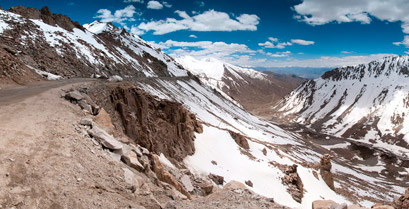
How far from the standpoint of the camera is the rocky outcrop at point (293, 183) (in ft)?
84.6

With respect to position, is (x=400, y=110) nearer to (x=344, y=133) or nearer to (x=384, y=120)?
(x=384, y=120)

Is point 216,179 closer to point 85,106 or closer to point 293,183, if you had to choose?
point 293,183

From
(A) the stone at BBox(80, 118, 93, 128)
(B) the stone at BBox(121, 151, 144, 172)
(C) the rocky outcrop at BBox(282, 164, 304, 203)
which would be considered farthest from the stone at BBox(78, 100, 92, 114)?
(C) the rocky outcrop at BBox(282, 164, 304, 203)

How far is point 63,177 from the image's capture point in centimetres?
746

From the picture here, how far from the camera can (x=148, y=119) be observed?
856 inches

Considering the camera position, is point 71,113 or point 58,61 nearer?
point 71,113

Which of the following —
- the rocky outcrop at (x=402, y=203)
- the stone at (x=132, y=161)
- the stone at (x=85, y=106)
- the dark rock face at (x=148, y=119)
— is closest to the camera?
the stone at (x=132, y=161)

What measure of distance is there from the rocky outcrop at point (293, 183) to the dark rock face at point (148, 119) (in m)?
12.2

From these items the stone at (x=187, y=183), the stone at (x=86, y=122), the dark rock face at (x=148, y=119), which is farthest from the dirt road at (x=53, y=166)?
the dark rock face at (x=148, y=119)

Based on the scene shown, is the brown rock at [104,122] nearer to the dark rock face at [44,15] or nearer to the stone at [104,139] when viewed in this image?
the stone at [104,139]

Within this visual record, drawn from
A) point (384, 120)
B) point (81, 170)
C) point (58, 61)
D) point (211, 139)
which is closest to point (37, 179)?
point (81, 170)

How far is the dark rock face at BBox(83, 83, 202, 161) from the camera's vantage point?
1812cm

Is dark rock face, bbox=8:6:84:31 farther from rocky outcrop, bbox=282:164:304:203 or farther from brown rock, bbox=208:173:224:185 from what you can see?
rocky outcrop, bbox=282:164:304:203

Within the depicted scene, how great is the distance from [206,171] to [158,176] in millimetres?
11513
